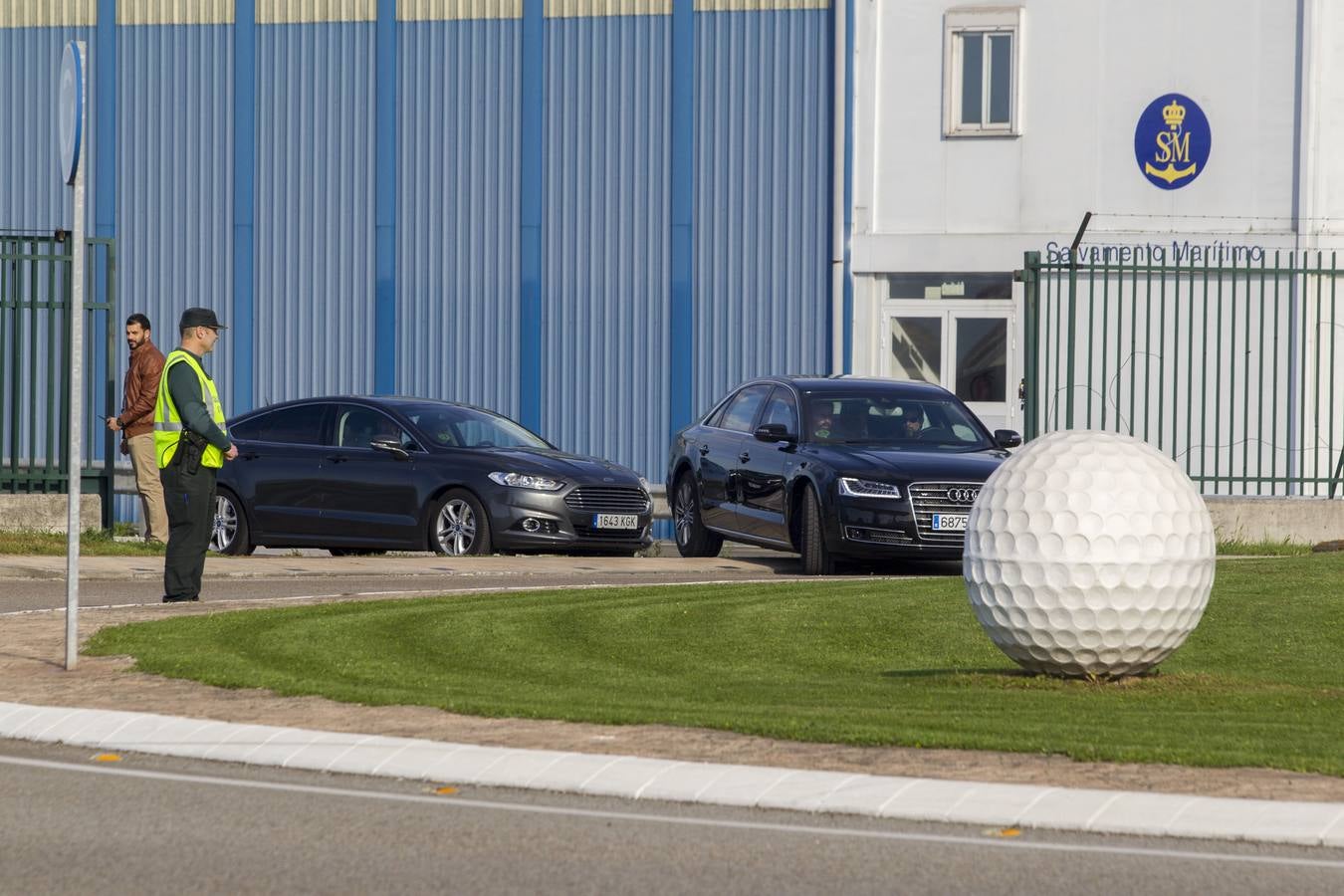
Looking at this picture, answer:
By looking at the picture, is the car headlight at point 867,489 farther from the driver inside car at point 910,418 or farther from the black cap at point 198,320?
the black cap at point 198,320

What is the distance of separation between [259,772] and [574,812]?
1.46m

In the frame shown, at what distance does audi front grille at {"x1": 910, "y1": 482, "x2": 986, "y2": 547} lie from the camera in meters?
18.0

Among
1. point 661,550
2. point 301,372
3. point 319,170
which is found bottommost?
point 661,550

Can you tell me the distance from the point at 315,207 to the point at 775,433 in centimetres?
1265

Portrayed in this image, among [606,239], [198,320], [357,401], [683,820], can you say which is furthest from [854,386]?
[683,820]

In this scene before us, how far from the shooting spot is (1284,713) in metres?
9.82

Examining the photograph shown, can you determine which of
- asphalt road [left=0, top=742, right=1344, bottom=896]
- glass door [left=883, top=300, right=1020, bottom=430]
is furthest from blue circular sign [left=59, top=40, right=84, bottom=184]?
glass door [left=883, top=300, right=1020, bottom=430]

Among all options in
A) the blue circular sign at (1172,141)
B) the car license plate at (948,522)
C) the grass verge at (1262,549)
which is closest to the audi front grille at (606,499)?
the car license plate at (948,522)

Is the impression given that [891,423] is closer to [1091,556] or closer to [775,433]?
[775,433]

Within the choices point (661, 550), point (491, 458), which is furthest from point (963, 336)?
point (491, 458)

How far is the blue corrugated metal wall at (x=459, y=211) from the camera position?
29.6 meters

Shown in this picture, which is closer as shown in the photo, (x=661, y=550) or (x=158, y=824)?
(x=158, y=824)

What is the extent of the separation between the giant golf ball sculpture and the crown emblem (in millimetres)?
17412

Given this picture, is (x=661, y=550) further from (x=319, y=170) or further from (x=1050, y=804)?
(x=1050, y=804)
